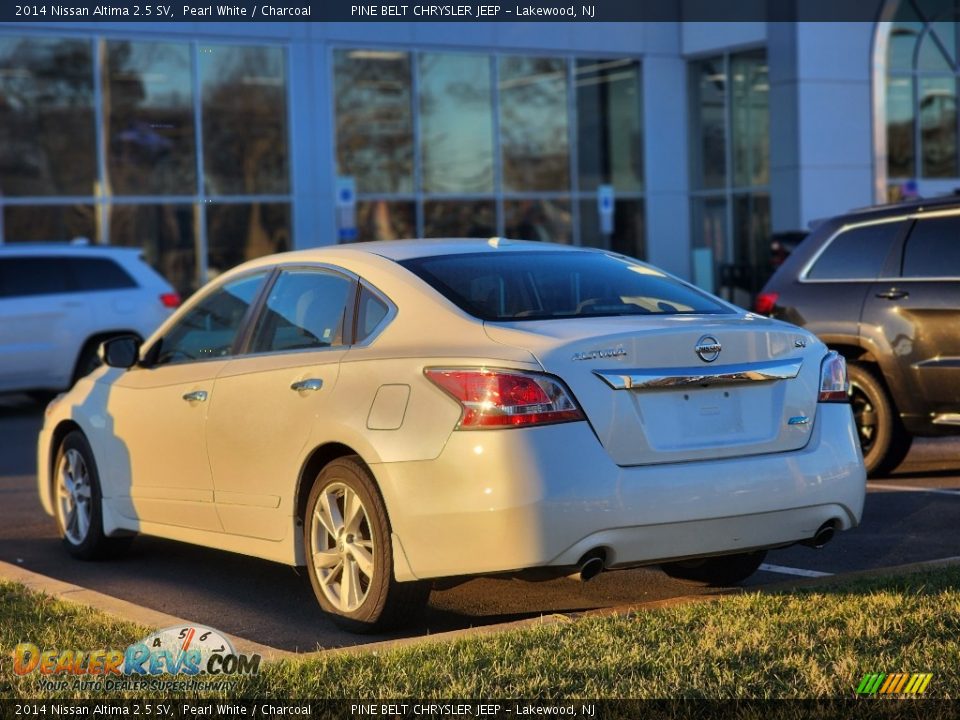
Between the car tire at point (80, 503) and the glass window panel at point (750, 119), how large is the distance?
79.7 feet

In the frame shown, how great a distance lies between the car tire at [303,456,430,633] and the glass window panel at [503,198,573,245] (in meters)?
24.7

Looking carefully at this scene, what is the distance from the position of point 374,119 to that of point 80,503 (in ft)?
71.1

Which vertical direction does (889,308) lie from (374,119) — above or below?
below

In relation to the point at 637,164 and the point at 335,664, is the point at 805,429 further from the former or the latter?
the point at 637,164

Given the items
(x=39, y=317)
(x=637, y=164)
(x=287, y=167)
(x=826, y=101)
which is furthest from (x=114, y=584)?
(x=637, y=164)

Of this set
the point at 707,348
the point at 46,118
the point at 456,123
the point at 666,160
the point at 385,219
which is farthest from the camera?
the point at 666,160

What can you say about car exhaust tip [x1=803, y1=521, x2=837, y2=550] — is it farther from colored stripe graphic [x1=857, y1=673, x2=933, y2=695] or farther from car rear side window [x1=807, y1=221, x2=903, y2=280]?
car rear side window [x1=807, y1=221, x2=903, y2=280]

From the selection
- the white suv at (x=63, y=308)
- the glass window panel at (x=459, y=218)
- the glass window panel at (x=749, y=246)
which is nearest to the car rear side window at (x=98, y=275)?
the white suv at (x=63, y=308)

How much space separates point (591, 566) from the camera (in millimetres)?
5746

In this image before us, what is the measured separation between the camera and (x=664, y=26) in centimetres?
3253

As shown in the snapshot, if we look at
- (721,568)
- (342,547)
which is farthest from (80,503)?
(721,568)

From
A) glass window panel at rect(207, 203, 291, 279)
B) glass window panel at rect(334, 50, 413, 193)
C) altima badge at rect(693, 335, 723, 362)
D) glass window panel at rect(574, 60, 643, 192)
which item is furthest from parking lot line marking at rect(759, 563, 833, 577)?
glass window panel at rect(574, 60, 643, 192)

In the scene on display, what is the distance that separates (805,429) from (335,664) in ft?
6.87

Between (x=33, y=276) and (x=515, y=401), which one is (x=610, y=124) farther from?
(x=515, y=401)
